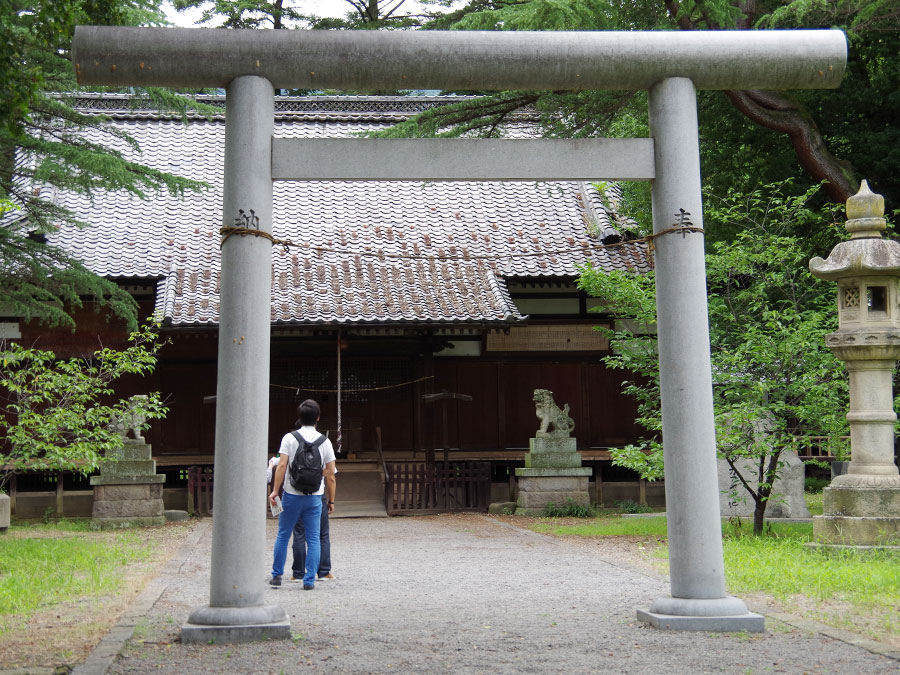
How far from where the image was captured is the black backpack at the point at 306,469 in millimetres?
7703

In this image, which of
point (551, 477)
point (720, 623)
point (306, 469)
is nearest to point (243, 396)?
point (306, 469)

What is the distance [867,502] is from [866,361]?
1.48 meters

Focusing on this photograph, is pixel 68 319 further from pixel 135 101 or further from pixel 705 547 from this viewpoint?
pixel 705 547

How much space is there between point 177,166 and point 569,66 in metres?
16.3

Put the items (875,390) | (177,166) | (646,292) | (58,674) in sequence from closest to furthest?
(58,674) → (875,390) → (646,292) → (177,166)

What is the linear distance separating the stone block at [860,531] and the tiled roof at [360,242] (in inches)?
275

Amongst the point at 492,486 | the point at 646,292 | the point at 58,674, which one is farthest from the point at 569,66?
the point at 492,486

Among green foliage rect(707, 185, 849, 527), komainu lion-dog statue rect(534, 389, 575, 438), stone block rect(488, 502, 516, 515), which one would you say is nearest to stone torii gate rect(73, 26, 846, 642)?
green foliage rect(707, 185, 849, 527)

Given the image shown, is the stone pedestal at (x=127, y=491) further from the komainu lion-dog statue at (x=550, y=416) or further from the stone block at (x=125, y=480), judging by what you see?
the komainu lion-dog statue at (x=550, y=416)

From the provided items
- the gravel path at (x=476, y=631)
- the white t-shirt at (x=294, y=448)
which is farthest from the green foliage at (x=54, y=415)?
the white t-shirt at (x=294, y=448)

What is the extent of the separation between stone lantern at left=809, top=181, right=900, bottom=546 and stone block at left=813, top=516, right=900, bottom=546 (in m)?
0.01

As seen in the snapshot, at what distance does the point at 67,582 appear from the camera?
854 centimetres

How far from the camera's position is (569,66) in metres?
6.32

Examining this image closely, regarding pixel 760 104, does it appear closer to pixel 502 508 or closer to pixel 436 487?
pixel 502 508
